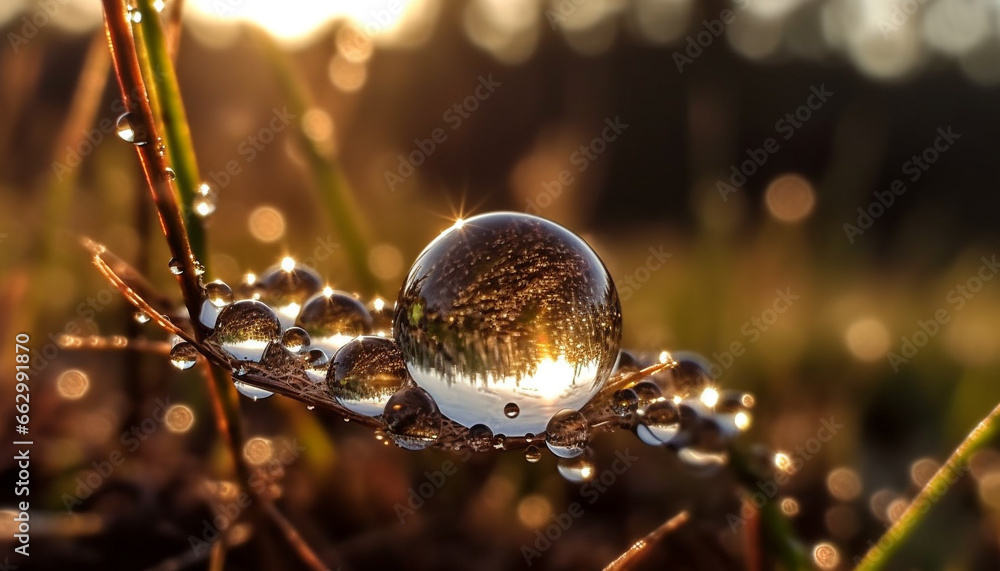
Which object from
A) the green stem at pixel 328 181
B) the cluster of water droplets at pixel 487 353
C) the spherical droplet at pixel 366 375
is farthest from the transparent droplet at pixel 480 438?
the green stem at pixel 328 181

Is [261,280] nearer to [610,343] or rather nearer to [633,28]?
[610,343]

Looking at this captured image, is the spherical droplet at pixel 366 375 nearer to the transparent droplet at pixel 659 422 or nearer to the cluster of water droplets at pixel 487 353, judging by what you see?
the cluster of water droplets at pixel 487 353

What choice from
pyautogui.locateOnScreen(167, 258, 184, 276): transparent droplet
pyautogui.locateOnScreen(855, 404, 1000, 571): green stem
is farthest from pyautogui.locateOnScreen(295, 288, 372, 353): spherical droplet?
pyautogui.locateOnScreen(855, 404, 1000, 571): green stem

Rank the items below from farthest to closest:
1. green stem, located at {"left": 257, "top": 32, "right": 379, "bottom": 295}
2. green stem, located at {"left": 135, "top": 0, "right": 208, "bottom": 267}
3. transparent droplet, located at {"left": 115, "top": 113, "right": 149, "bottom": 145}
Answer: green stem, located at {"left": 257, "top": 32, "right": 379, "bottom": 295} < green stem, located at {"left": 135, "top": 0, "right": 208, "bottom": 267} < transparent droplet, located at {"left": 115, "top": 113, "right": 149, "bottom": 145}

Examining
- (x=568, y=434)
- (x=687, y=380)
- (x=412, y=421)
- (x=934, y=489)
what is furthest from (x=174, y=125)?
(x=934, y=489)

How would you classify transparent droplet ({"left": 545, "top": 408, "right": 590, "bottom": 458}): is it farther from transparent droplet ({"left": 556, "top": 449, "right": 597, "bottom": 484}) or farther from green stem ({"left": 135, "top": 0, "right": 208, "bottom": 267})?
green stem ({"left": 135, "top": 0, "right": 208, "bottom": 267})

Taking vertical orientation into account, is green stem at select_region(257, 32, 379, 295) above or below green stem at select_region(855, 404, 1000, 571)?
below
